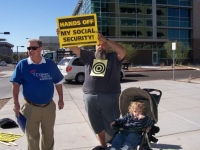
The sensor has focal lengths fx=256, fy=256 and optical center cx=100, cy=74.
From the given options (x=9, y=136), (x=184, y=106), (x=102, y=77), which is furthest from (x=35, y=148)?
(x=184, y=106)

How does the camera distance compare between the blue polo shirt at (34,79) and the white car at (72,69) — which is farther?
the white car at (72,69)

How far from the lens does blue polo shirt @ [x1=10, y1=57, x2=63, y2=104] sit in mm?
3576

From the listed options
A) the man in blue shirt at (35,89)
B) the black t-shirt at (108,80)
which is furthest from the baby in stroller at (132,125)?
the man in blue shirt at (35,89)

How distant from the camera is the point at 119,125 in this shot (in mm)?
3723

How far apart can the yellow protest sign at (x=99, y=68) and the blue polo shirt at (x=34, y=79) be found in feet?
2.39

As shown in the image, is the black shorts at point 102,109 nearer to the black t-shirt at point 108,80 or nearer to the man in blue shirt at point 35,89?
the black t-shirt at point 108,80

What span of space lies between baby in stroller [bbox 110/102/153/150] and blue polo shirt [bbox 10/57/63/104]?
1.09m

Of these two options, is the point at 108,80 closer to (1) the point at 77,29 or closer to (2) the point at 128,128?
(2) the point at 128,128

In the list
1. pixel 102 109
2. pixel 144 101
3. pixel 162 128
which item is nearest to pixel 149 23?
pixel 162 128

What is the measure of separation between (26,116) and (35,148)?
499 millimetres

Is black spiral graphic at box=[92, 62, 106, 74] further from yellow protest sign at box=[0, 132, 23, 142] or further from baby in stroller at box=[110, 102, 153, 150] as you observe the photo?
yellow protest sign at box=[0, 132, 23, 142]

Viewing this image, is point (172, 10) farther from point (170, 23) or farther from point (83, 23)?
point (83, 23)

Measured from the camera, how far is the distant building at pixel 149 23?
41.7 metres

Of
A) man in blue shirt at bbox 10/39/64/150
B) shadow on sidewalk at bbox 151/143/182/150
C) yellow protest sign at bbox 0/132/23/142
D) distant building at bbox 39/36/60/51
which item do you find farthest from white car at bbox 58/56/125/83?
distant building at bbox 39/36/60/51
